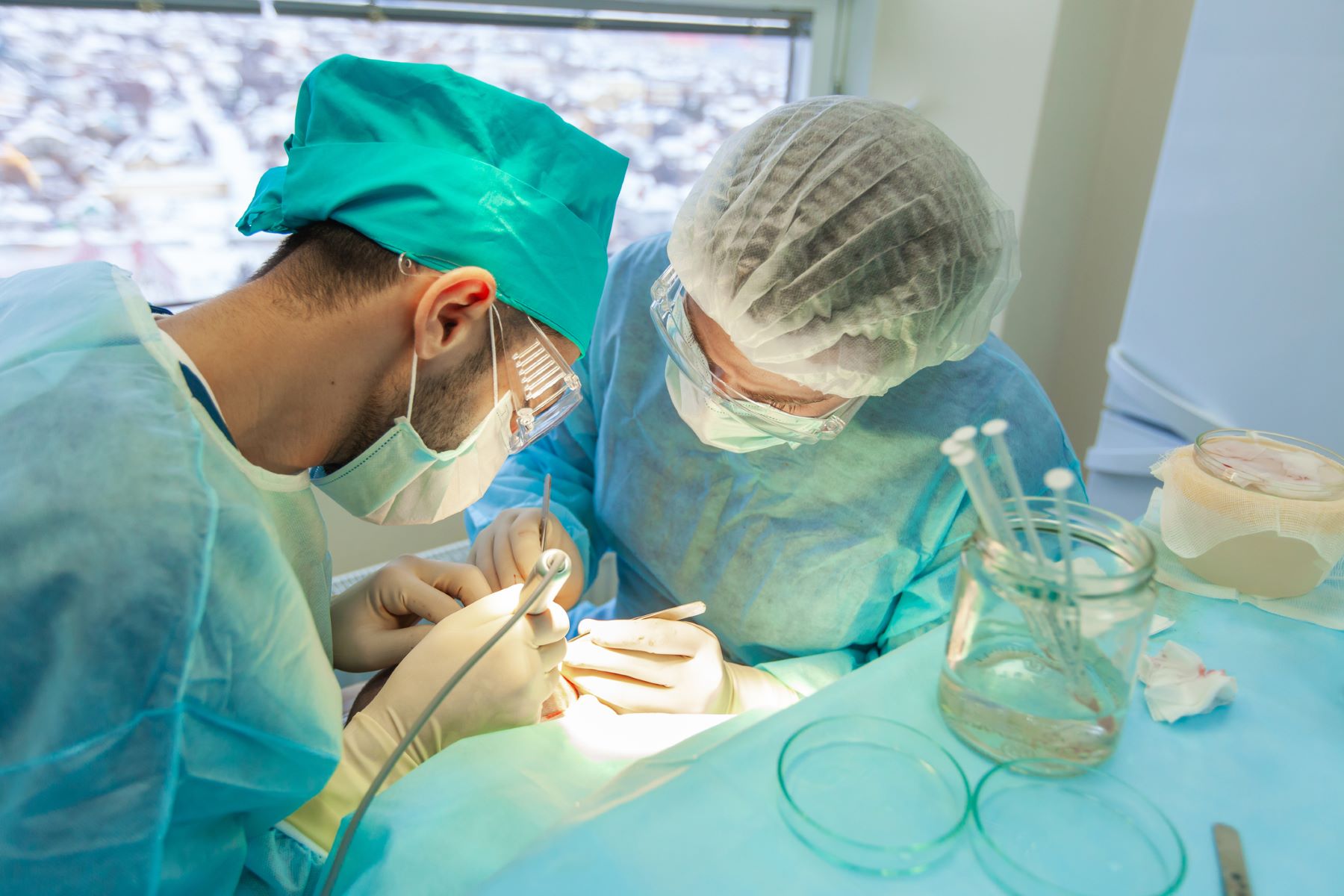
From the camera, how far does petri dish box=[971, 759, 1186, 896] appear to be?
1.93 feet

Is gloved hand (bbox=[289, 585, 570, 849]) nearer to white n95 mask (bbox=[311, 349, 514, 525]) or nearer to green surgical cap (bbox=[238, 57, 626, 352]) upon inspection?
white n95 mask (bbox=[311, 349, 514, 525])

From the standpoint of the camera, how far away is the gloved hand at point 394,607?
1422 millimetres

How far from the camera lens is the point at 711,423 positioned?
54.2 inches

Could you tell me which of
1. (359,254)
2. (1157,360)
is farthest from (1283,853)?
(1157,360)

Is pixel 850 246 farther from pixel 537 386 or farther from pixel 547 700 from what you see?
pixel 547 700

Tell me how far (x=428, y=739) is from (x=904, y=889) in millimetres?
864

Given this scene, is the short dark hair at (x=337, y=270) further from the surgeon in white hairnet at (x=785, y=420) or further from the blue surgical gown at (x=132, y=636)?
the surgeon in white hairnet at (x=785, y=420)

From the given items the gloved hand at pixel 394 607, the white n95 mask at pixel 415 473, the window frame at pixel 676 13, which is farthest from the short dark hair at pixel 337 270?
the window frame at pixel 676 13

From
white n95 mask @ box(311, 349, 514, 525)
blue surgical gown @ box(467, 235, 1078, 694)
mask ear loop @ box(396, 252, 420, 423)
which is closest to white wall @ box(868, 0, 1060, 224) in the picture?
blue surgical gown @ box(467, 235, 1078, 694)

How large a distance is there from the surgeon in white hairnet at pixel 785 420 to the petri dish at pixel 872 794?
1.94ft

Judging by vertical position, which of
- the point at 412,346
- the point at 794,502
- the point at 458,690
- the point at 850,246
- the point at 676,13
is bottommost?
the point at 458,690

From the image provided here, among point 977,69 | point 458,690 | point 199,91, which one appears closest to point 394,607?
point 458,690

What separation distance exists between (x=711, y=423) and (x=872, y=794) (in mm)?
789

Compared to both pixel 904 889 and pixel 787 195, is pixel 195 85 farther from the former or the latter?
pixel 904 889
